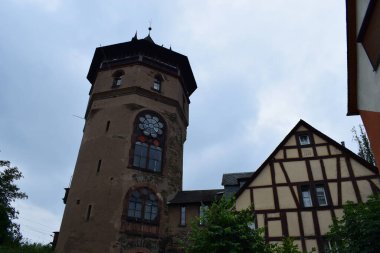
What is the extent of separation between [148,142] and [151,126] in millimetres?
1535

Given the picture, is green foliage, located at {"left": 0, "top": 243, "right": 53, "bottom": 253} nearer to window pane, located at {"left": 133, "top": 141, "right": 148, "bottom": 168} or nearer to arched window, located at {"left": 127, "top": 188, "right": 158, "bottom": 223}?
arched window, located at {"left": 127, "top": 188, "right": 158, "bottom": 223}

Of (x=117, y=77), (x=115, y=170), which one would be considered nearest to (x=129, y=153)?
(x=115, y=170)

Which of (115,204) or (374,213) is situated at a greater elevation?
(115,204)

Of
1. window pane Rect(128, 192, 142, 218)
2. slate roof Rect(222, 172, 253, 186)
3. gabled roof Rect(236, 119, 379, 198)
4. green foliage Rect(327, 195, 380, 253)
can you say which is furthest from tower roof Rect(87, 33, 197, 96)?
green foliage Rect(327, 195, 380, 253)

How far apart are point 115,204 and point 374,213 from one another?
15.7m

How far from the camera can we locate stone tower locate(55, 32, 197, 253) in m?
22.5

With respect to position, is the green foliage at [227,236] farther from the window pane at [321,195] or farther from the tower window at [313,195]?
the window pane at [321,195]

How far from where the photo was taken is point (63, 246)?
22.2 meters

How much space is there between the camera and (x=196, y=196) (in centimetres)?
2473

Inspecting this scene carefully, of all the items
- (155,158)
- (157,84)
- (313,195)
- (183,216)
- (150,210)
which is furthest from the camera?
(157,84)

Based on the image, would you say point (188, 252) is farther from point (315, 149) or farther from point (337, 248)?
point (315, 149)

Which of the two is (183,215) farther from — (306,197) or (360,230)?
(360,230)

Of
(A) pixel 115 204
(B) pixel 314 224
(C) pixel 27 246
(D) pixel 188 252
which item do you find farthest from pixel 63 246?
(B) pixel 314 224

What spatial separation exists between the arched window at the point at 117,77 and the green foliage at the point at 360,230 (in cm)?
2153
